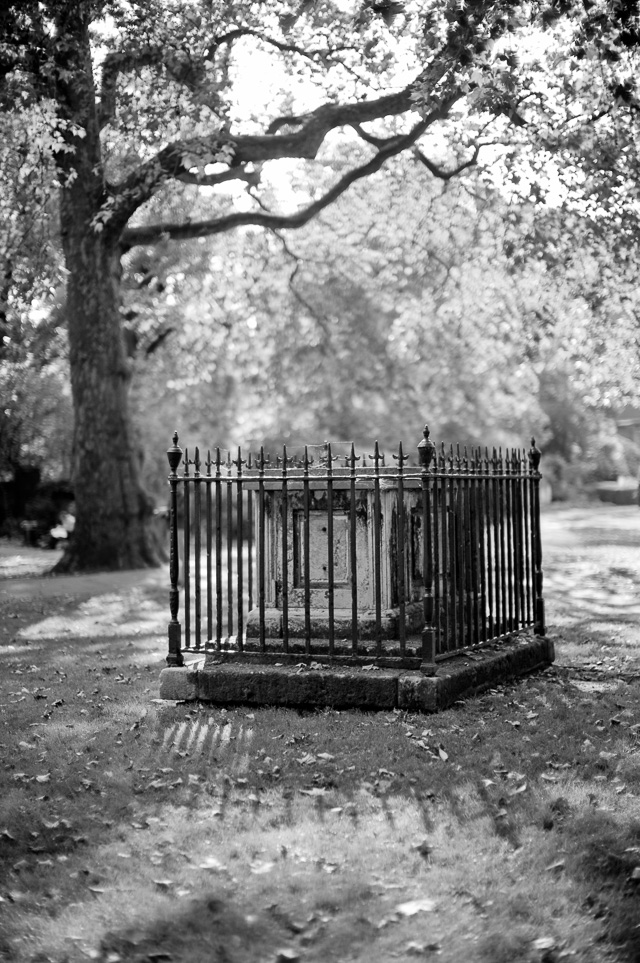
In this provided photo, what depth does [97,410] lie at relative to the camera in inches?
768

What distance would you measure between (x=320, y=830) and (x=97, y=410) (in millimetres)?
15097

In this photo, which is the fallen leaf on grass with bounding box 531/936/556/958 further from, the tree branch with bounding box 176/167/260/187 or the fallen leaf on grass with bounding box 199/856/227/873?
the tree branch with bounding box 176/167/260/187

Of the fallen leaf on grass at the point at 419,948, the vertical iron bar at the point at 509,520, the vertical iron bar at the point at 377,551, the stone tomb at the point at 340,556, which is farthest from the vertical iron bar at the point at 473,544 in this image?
the fallen leaf on grass at the point at 419,948

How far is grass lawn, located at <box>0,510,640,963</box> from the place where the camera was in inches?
A: 163

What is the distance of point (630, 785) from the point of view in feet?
19.4

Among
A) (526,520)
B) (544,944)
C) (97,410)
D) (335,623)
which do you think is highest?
(97,410)

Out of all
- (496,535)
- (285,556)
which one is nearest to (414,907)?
(285,556)

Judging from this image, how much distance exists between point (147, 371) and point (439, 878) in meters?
27.3

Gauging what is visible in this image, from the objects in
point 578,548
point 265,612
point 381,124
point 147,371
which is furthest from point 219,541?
point 147,371

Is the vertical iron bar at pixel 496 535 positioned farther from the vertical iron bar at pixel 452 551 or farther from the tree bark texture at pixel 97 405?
the tree bark texture at pixel 97 405

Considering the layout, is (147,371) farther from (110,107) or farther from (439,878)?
(439,878)

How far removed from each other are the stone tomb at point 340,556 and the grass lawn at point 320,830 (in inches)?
44.5

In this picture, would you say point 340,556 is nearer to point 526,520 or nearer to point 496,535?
point 496,535

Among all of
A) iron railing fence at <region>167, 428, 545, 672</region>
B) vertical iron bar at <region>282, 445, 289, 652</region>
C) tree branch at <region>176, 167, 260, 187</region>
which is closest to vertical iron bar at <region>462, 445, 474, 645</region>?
iron railing fence at <region>167, 428, 545, 672</region>
